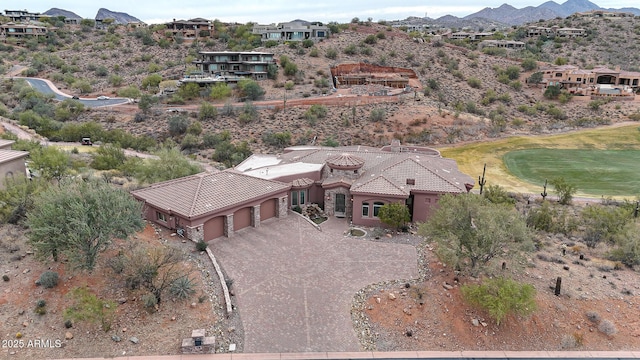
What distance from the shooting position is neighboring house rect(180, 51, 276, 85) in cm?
8269

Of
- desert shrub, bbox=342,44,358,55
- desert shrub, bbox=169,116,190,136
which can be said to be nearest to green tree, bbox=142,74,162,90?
desert shrub, bbox=169,116,190,136

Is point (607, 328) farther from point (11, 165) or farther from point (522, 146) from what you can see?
point (522, 146)

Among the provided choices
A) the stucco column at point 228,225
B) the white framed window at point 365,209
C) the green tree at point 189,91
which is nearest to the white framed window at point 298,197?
the white framed window at point 365,209

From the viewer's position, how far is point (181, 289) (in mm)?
20688

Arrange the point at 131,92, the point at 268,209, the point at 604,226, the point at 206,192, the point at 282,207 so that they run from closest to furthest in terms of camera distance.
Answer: the point at 206,192, the point at 604,226, the point at 268,209, the point at 282,207, the point at 131,92

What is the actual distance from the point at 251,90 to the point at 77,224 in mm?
57004

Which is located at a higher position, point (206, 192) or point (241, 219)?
point (206, 192)

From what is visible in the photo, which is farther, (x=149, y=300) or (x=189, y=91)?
(x=189, y=91)

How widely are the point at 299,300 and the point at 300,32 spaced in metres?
92.3

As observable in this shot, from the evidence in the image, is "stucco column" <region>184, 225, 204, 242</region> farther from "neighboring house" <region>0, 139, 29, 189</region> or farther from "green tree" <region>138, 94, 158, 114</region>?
"green tree" <region>138, 94, 158, 114</region>

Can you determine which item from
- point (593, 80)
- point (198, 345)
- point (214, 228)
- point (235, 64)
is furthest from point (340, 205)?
point (593, 80)

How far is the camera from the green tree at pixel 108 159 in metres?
43.3

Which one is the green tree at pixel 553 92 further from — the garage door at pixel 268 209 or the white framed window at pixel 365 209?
the garage door at pixel 268 209

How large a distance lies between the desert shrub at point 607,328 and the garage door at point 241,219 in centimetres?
2075
